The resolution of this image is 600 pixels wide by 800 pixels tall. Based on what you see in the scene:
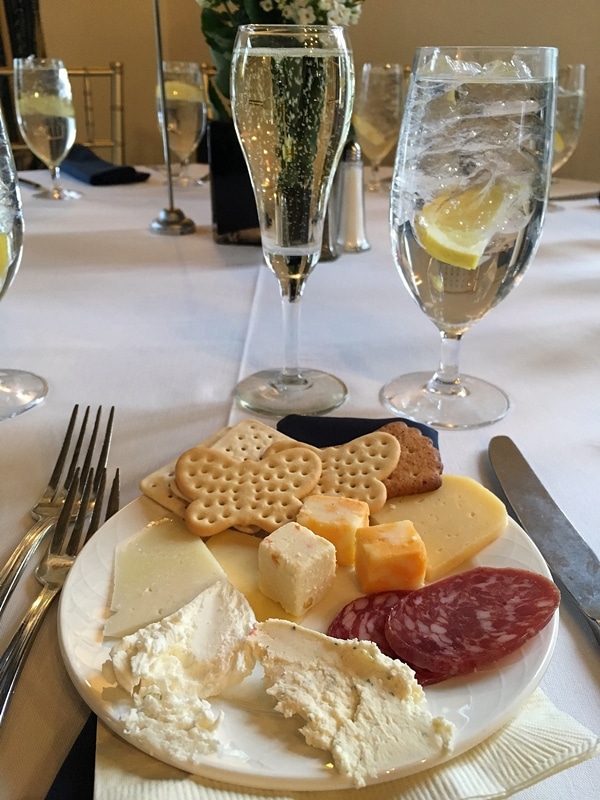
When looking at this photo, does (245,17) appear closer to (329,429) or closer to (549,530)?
(329,429)

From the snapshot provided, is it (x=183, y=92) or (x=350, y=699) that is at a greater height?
(x=183, y=92)

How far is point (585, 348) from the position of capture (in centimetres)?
84

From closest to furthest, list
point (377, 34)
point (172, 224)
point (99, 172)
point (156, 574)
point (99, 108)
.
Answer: point (156, 574) → point (172, 224) → point (99, 172) → point (377, 34) → point (99, 108)

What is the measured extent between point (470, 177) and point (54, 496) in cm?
44

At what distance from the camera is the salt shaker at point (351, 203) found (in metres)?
1.17

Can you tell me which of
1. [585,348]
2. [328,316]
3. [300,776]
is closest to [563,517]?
[300,776]

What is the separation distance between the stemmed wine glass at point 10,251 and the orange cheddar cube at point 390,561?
422mm

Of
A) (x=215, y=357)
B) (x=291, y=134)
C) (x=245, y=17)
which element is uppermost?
(x=245, y=17)

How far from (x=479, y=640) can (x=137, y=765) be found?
7.1 inches

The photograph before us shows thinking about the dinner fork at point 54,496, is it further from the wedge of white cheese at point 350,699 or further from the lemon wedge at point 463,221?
the lemon wedge at point 463,221

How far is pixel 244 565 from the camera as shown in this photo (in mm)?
443

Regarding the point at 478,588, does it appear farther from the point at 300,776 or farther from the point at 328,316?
the point at 328,316

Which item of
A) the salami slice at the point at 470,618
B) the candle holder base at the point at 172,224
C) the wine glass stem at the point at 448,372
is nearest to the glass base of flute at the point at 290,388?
the wine glass stem at the point at 448,372

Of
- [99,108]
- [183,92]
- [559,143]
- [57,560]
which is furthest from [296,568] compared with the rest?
[99,108]
